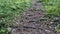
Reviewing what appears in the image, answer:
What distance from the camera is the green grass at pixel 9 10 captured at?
19.7 feet

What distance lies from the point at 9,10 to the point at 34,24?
1.62 metres

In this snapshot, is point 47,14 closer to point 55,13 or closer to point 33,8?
point 55,13

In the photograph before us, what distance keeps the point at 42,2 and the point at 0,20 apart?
342 cm

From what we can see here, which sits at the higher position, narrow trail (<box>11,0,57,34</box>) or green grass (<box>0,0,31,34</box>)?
green grass (<box>0,0,31,34</box>)

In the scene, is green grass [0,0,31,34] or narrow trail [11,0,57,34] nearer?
narrow trail [11,0,57,34]

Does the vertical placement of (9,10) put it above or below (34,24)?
above

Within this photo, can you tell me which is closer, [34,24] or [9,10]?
[34,24]

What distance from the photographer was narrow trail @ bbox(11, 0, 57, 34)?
575 centimetres

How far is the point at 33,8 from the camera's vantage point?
8.23m

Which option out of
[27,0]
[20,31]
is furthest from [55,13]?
[27,0]

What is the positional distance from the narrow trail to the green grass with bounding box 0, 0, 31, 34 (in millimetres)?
300

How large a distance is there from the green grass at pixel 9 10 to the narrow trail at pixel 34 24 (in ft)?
0.99

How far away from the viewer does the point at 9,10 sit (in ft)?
24.5

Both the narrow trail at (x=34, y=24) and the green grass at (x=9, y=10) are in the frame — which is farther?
the green grass at (x=9, y=10)
